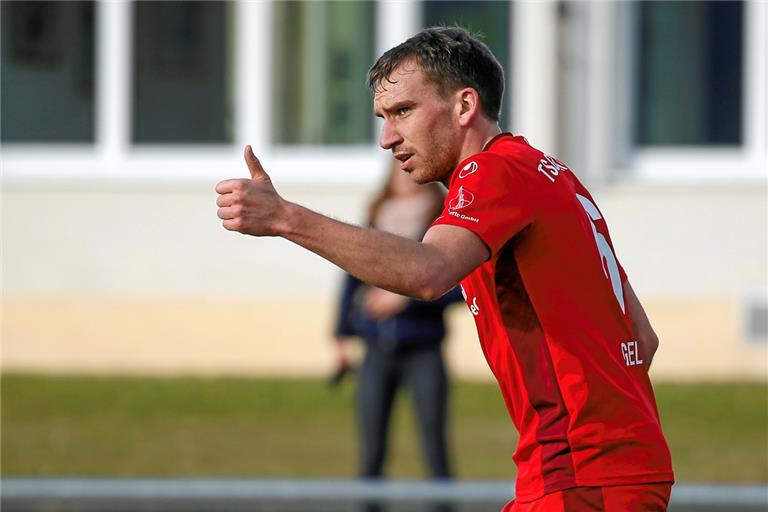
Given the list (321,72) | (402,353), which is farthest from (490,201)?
(321,72)

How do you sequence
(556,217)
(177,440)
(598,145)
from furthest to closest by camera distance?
(598,145) → (177,440) → (556,217)

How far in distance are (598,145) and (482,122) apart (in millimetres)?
10118

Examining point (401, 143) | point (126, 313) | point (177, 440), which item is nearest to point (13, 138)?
point (126, 313)

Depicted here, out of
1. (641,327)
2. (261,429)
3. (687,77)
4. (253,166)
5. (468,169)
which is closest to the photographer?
(253,166)

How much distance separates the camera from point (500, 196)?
11.2 ft

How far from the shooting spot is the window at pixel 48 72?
1440 centimetres

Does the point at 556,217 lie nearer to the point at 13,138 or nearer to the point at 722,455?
the point at 722,455

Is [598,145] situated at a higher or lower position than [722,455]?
higher

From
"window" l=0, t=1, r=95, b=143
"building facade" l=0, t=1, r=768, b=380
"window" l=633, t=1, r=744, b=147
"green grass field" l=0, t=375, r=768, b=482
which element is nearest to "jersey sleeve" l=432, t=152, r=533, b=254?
"green grass field" l=0, t=375, r=768, b=482

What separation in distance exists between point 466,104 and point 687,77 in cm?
1105

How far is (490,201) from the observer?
3398mm

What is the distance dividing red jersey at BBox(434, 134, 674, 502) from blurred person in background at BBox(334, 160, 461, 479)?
4041mm

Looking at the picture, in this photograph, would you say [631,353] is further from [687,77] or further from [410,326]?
[687,77]

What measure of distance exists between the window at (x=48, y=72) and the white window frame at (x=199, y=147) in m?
0.11
